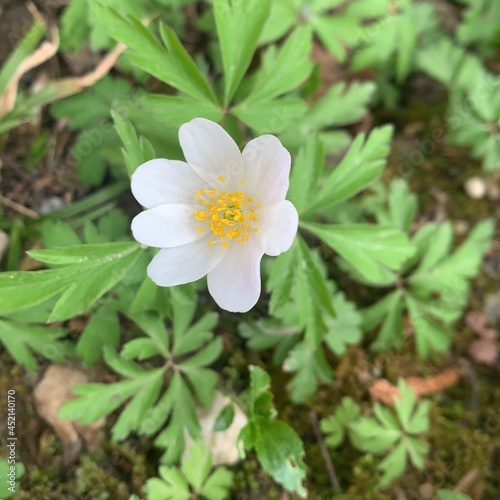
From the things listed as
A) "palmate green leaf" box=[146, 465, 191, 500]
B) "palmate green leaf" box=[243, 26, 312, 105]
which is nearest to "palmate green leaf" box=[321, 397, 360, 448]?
"palmate green leaf" box=[146, 465, 191, 500]

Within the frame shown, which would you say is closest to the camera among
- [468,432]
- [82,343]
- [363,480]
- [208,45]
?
[82,343]

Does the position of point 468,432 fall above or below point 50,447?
below

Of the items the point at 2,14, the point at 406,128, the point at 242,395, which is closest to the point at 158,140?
the point at 242,395

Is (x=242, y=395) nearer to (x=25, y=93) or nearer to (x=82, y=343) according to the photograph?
(x=82, y=343)

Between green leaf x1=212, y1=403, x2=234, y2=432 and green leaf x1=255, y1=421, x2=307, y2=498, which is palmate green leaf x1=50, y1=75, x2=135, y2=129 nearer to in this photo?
green leaf x1=212, y1=403, x2=234, y2=432

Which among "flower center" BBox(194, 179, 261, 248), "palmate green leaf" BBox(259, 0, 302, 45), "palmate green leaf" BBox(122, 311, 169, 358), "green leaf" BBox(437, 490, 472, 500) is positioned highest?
"palmate green leaf" BBox(259, 0, 302, 45)

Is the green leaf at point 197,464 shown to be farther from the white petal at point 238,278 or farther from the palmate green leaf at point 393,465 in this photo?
the white petal at point 238,278

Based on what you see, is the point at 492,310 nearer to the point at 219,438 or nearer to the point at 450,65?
the point at 450,65
